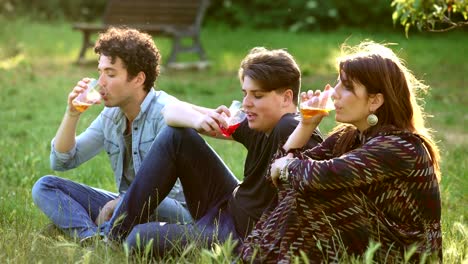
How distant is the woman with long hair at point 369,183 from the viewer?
3209 mm

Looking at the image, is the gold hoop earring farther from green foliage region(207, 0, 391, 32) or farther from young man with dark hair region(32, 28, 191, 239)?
green foliage region(207, 0, 391, 32)

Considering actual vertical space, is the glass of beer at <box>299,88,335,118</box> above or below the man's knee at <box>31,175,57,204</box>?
above

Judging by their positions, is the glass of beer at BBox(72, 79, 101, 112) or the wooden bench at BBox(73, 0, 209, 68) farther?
the wooden bench at BBox(73, 0, 209, 68)

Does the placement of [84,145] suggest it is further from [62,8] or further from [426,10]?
[62,8]

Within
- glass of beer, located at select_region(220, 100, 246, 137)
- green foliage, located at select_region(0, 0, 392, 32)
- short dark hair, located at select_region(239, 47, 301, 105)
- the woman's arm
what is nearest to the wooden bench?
green foliage, located at select_region(0, 0, 392, 32)

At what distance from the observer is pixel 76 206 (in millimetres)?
4414

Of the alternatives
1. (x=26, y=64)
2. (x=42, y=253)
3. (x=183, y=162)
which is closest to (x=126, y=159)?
(x=183, y=162)

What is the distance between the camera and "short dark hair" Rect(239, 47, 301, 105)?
376 centimetres

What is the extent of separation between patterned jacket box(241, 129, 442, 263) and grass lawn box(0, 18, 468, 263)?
0.71 feet

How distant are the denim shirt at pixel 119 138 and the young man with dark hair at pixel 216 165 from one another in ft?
1.25

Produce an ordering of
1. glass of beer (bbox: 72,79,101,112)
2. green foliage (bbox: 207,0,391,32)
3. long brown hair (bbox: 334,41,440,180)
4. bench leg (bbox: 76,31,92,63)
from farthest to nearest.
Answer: green foliage (bbox: 207,0,391,32) → bench leg (bbox: 76,31,92,63) → glass of beer (bbox: 72,79,101,112) → long brown hair (bbox: 334,41,440,180)

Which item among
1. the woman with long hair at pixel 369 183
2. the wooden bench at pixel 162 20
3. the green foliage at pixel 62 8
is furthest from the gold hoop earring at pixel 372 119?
the green foliage at pixel 62 8

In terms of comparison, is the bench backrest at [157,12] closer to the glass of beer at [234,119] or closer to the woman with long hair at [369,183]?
the glass of beer at [234,119]

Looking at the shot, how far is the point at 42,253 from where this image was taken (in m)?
3.66
